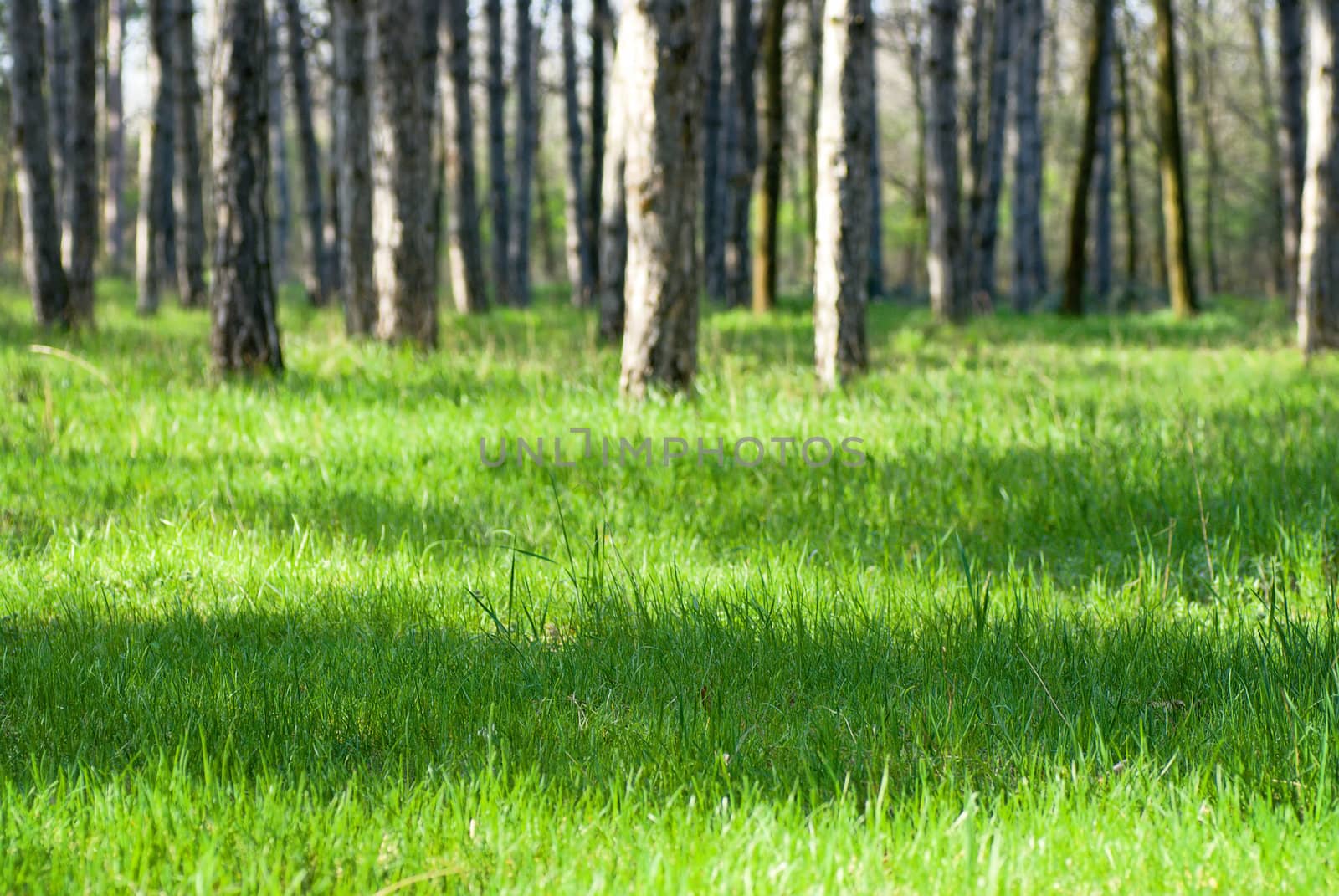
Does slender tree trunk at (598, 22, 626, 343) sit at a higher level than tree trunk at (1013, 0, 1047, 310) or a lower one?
lower

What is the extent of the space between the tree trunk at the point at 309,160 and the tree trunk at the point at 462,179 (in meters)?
3.20

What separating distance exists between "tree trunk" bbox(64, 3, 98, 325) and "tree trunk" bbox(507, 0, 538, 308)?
8898 millimetres

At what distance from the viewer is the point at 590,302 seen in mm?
21109

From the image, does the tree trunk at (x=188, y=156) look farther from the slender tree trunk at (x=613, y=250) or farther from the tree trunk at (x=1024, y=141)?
the tree trunk at (x=1024, y=141)

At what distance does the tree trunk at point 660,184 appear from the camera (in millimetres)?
6598

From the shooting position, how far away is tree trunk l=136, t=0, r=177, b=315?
13695 mm

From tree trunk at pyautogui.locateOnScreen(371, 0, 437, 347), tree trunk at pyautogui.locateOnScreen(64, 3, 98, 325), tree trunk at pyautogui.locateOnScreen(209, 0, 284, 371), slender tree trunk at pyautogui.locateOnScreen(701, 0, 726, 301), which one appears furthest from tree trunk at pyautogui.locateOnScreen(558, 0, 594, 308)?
tree trunk at pyautogui.locateOnScreen(209, 0, 284, 371)

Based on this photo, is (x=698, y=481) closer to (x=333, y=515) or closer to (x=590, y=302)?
(x=333, y=515)

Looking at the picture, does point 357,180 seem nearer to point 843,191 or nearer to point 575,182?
point 843,191

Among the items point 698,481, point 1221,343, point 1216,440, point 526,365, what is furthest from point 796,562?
point 1221,343

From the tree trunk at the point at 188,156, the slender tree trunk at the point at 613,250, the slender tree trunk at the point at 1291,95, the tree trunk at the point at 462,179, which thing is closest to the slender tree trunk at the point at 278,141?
the tree trunk at the point at 188,156

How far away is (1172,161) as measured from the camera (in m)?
15.3

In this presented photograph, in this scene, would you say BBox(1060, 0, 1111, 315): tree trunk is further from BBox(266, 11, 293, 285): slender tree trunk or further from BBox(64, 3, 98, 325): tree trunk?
BBox(266, 11, 293, 285): slender tree trunk

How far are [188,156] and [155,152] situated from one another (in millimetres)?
470
